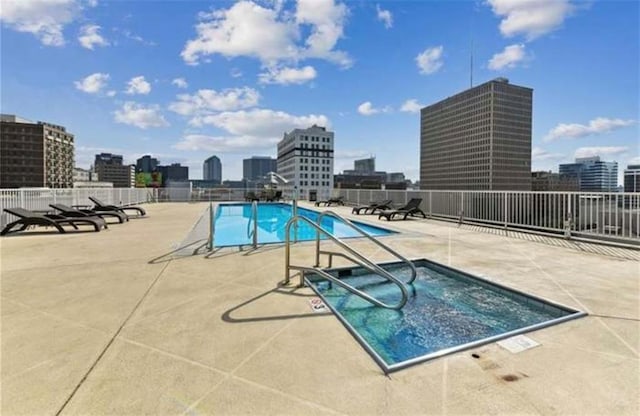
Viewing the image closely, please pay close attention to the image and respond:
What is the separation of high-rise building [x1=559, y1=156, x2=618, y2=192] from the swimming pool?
5294cm

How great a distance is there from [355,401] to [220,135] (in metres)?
37.0

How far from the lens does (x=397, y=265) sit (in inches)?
191

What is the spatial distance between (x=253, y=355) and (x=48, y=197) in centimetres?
1238

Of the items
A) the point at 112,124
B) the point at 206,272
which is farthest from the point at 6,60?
the point at 112,124

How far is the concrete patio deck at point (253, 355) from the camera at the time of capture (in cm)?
169

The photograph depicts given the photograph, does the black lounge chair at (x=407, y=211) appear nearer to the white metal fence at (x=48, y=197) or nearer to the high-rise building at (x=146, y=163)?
the white metal fence at (x=48, y=197)

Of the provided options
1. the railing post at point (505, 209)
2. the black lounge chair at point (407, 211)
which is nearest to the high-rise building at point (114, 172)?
the black lounge chair at point (407, 211)

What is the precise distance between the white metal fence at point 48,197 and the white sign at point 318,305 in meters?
10.2

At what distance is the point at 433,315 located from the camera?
3262mm

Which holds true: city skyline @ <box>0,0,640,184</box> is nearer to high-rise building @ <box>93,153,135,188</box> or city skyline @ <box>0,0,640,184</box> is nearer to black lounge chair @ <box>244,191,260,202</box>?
black lounge chair @ <box>244,191,260,202</box>

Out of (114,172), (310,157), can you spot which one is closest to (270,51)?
(310,157)

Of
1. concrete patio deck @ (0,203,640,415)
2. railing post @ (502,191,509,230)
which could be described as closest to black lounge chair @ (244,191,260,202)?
railing post @ (502,191,509,230)

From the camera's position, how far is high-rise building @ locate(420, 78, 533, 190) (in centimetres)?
7569

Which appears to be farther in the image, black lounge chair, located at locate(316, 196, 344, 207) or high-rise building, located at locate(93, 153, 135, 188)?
high-rise building, located at locate(93, 153, 135, 188)
